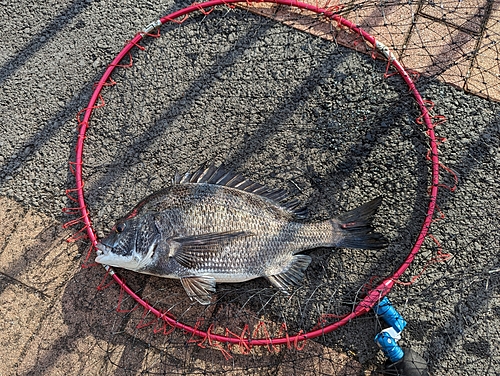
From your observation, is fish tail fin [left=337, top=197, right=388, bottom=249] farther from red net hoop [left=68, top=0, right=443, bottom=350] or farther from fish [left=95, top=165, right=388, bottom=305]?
red net hoop [left=68, top=0, right=443, bottom=350]

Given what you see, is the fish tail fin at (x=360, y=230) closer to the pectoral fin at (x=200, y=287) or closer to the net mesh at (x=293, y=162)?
the net mesh at (x=293, y=162)

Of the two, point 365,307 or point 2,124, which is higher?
point 365,307

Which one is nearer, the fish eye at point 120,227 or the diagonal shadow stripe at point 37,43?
the fish eye at point 120,227

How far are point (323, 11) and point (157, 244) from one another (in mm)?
2290

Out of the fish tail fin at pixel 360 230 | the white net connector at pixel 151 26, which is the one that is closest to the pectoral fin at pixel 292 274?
the fish tail fin at pixel 360 230

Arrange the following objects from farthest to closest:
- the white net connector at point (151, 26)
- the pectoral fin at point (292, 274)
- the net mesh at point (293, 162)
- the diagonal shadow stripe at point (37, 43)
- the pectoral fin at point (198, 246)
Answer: the diagonal shadow stripe at point (37, 43) → the white net connector at point (151, 26) → the net mesh at point (293, 162) → the pectoral fin at point (292, 274) → the pectoral fin at point (198, 246)

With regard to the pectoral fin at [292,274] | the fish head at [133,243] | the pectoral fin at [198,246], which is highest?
the pectoral fin at [292,274]

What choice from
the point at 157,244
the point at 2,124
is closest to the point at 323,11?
the point at 157,244

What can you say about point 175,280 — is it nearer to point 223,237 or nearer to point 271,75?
point 223,237

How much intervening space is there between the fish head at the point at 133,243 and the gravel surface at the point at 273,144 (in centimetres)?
41

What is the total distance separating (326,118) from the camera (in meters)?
3.36

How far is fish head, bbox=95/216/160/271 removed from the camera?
291 cm

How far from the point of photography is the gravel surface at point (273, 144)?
3191 mm

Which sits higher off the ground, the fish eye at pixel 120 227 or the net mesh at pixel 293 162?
the net mesh at pixel 293 162
